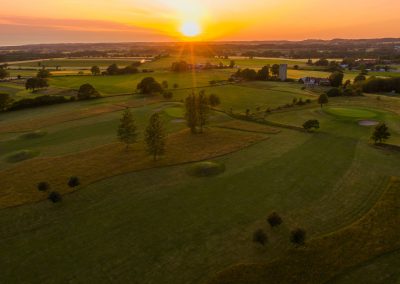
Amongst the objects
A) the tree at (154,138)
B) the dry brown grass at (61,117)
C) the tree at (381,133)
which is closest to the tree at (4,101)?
the dry brown grass at (61,117)

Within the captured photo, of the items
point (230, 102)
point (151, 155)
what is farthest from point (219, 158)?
point (230, 102)

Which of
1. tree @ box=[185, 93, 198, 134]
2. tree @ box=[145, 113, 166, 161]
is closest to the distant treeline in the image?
tree @ box=[185, 93, 198, 134]

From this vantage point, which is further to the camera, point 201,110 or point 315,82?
point 315,82

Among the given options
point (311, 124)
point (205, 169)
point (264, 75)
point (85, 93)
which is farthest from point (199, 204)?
point (264, 75)

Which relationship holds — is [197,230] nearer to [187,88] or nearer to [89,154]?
[89,154]

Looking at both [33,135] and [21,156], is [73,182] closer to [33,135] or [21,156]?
[21,156]

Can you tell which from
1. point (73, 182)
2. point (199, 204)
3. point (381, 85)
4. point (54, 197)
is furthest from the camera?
point (381, 85)

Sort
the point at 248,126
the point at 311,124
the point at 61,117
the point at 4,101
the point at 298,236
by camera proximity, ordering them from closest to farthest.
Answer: the point at 298,236 < the point at 311,124 < the point at 248,126 < the point at 61,117 < the point at 4,101
